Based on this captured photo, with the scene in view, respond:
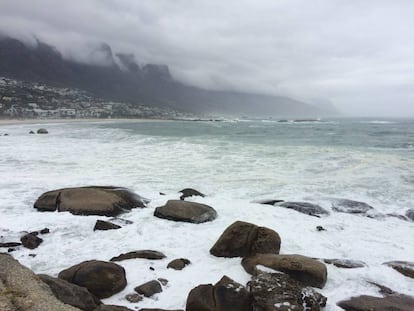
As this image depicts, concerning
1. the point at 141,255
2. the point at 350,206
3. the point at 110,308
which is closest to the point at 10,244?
the point at 141,255

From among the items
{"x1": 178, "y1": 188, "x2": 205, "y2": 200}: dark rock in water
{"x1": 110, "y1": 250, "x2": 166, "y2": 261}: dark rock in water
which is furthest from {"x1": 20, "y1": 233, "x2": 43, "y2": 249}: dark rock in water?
{"x1": 178, "y1": 188, "x2": 205, "y2": 200}: dark rock in water

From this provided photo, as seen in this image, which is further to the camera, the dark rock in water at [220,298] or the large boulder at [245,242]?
the large boulder at [245,242]

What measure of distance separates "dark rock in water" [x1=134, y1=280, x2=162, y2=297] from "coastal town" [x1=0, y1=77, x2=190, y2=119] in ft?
357

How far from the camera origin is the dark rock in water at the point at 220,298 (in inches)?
217

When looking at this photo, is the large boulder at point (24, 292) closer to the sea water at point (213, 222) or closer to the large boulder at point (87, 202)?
the sea water at point (213, 222)

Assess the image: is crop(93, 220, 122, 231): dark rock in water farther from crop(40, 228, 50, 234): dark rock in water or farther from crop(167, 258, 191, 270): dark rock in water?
crop(167, 258, 191, 270): dark rock in water

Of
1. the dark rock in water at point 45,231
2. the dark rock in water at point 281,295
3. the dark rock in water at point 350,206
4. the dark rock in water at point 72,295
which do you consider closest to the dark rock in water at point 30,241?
the dark rock in water at point 45,231

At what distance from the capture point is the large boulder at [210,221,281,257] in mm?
7875

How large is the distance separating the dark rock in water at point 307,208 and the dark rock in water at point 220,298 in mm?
6755

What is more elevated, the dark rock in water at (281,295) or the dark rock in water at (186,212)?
the dark rock in water at (281,295)

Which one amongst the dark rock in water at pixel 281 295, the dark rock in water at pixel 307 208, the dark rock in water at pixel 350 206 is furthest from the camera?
the dark rock in water at pixel 350 206

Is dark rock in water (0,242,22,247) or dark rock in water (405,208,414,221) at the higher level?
dark rock in water (405,208,414,221)

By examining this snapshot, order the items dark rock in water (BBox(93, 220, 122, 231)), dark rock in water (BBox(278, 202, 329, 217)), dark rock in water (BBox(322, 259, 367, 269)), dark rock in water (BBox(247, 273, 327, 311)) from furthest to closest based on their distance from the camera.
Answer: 1. dark rock in water (BBox(278, 202, 329, 217))
2. dark rock in water (BBox(93, 220, 122, 231))
3. dark rock in water (BBox(322, 259, 367, 269))
4. dark rock in water (BBox(247, 273, 327, 311))

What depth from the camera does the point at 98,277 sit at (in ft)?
20.4
